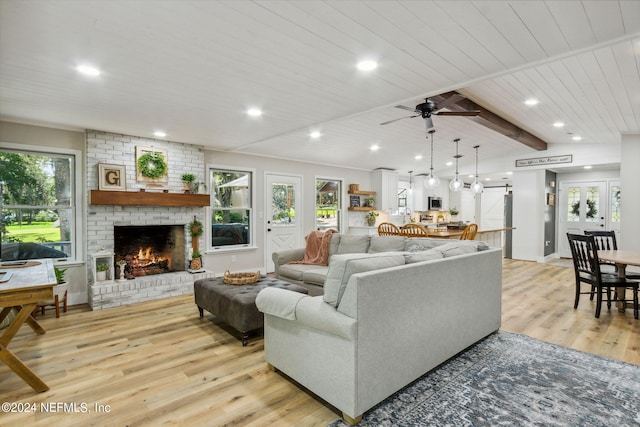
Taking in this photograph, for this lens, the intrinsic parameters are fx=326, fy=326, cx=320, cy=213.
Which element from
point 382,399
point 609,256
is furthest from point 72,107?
point 609,256

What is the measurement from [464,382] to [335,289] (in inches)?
49.3

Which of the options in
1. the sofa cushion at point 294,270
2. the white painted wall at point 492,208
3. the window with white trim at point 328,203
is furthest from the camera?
the white painted wall at point 492,208

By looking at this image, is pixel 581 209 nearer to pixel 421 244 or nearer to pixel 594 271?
pixel 594 271

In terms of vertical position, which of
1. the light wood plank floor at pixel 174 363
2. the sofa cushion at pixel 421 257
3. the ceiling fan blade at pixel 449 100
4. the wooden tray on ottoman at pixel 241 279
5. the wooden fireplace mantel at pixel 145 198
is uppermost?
the ceiling fan blade at pixel 449 100

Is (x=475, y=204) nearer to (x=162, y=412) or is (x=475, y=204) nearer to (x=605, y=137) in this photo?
(x=605, y=137)

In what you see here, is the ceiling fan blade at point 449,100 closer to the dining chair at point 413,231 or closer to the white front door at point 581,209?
the dining chair at point 413,231

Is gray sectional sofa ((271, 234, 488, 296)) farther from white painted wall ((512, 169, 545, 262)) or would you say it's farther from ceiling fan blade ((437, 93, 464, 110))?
white painted wall ((512, 169, 545, 262))

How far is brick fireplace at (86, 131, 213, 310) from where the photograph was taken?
4523 mm

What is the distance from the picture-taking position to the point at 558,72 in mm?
3430

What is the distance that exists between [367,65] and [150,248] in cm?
452

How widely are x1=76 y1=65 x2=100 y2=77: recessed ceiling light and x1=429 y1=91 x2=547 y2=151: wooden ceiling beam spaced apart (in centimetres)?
355

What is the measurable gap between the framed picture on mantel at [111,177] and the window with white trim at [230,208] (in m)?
1.55

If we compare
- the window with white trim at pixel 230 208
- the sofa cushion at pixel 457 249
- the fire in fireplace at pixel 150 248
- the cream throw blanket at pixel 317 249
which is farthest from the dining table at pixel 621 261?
the fire in fireplace at pixel 150 248

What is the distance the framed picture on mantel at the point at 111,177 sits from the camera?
457cm
